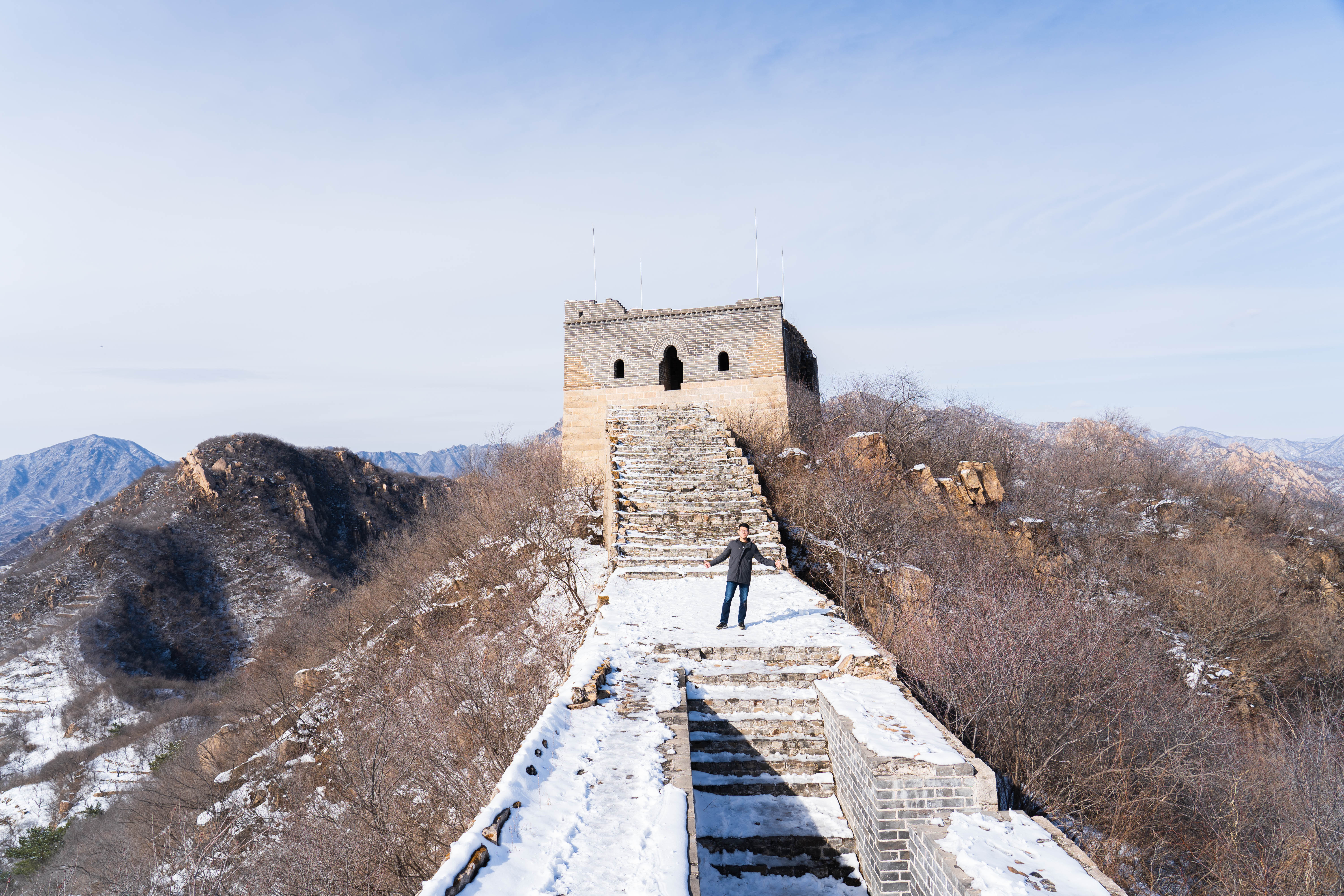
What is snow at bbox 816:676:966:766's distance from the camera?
16.1ft

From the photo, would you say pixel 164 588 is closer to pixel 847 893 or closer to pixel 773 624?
pixel 773 624

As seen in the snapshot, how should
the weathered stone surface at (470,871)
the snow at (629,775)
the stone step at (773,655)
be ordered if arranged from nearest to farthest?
the weathered stone surface at (470,871) → the snow at (629,775) → the stone step at (773,655)

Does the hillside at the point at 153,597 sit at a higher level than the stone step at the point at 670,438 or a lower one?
lower

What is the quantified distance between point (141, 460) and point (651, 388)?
217065 mm

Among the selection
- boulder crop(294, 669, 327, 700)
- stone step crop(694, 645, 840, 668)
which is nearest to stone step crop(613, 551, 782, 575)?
stone step crop(694, 645, 840, 668)

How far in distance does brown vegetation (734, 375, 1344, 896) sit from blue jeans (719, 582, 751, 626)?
6.56 ft

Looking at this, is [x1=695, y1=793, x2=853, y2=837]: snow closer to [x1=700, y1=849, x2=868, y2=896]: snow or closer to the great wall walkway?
the great wall walkway

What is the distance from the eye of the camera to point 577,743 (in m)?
5.27

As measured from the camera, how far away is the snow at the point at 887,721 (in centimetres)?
492

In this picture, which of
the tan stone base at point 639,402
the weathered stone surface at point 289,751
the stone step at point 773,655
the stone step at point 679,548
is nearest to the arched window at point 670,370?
the tan stone base at point 639,402

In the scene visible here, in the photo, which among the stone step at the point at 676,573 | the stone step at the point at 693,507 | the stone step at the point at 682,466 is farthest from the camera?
the stone step at the point at 682,466

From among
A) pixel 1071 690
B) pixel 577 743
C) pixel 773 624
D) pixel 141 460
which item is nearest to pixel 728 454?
pixel 773 624

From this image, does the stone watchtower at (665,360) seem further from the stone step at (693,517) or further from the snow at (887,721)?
the snow at (887,721)

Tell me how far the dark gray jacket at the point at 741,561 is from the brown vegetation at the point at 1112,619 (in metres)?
2.13
